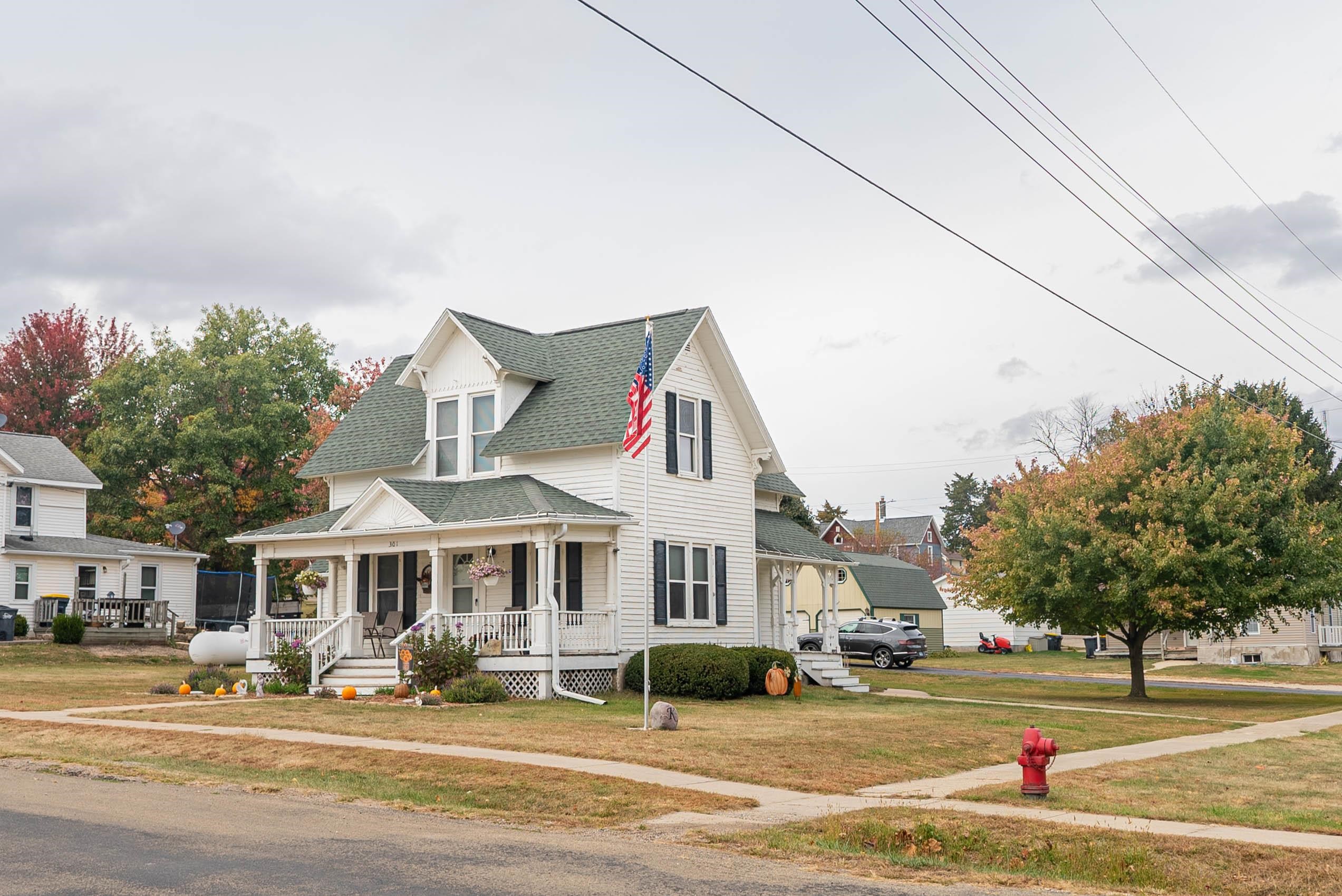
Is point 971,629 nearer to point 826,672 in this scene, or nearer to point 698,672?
point 826,672

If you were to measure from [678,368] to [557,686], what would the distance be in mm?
8151

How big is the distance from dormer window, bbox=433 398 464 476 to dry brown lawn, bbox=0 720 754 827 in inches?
512

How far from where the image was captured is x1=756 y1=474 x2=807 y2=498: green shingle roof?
34.1 metres

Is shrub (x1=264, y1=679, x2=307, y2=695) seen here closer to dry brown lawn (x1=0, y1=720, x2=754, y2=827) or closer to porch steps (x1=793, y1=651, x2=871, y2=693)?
dry brown lawn (x1=0, y1=720, x2=754, y2=827)

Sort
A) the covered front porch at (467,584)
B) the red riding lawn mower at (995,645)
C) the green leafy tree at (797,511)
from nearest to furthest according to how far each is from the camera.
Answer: the covered front porch at (467,584), the green leafy tree at (797,511), the red riding lawn mower at (995,645)

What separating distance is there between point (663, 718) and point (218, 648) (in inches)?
729

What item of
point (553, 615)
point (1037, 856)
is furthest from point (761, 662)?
point (1037, 856)

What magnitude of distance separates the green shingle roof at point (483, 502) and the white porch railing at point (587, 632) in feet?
6.99

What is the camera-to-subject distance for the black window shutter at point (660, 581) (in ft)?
92.6

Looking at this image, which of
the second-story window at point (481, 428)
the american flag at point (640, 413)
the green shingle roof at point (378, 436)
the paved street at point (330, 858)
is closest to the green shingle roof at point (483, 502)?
the second-story window at point (481, 428)

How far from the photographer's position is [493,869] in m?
9.05

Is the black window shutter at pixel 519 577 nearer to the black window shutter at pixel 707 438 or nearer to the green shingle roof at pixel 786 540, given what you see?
the black window shutter at pixel 707 438

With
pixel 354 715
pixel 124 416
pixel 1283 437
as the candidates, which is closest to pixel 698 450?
pixel 354 715

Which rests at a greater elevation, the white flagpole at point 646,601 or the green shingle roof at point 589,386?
the green shingle roof at point 589,386
